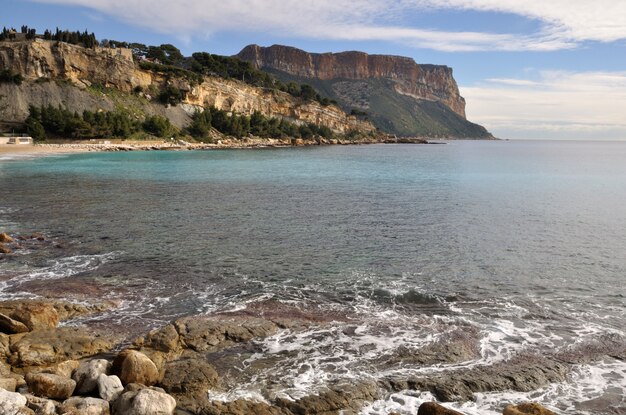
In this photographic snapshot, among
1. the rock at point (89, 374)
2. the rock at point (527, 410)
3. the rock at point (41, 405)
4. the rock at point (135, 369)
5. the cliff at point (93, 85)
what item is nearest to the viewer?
the rock at point (41, 405)

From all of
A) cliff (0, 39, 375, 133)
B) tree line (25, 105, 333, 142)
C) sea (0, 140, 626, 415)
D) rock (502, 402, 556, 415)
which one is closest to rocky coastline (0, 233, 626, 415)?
rock (502, 402, 556, 415)

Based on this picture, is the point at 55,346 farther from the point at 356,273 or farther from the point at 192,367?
the point at 356,273

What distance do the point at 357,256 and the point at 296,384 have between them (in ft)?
32.1

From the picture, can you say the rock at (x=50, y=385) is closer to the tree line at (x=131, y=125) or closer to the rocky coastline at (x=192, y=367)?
the rocky coastline at (x=192, y=367)

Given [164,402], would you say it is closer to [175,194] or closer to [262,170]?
[175,194]

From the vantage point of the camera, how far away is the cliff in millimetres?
89875

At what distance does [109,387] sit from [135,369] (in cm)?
61

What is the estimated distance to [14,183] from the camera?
37219mm

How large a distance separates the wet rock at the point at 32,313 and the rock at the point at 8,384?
2.92 meters

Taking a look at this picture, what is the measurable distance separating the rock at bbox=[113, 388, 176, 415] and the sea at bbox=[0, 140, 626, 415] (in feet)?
3.56

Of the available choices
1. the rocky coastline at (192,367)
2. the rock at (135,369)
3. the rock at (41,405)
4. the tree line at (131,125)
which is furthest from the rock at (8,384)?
the tree line at (131,125)

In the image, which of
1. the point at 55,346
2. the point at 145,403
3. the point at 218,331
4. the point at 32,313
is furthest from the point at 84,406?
the point at 32,313

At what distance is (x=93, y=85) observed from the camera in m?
101

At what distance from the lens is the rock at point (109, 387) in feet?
26.1
